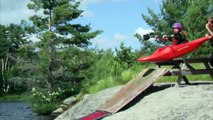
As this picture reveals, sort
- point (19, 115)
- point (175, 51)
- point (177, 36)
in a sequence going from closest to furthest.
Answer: point (175, 51) < point (177, 36) < point (19, 115)

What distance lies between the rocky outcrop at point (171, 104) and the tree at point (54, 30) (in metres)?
38.4

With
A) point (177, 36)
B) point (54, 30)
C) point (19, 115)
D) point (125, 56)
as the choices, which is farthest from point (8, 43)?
point (177, 36)

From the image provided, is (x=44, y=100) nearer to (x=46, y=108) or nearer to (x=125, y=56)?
(x=46, y=108)

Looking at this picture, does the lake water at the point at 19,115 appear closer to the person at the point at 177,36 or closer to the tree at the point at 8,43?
the person at the point at 177,36

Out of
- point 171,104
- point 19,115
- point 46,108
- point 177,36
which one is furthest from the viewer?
point 46,108

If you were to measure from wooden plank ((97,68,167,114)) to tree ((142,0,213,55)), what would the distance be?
3259cm

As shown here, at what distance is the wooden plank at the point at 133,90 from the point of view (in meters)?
9.09

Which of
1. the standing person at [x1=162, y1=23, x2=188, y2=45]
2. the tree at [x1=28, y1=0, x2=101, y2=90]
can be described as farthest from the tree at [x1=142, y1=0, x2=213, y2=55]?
the standing person at [x1=162, y1=23, x2=188, y2=45]

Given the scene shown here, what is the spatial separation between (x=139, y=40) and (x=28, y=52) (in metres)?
11.7

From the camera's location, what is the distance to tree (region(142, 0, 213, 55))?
44.7 m

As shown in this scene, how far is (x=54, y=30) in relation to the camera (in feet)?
165

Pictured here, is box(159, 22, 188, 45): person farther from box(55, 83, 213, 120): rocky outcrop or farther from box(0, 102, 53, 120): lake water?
box(0, 102, 53, 120): lake water

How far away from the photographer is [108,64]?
25609 millimetres

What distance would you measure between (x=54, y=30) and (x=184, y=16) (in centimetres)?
1267
